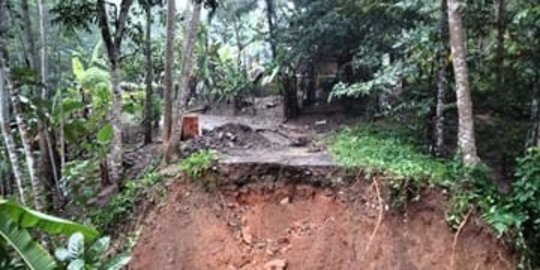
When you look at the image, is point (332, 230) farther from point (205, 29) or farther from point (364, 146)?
point (205, 29)

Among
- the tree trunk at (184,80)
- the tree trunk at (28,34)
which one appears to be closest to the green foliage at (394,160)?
the tree trunk at (184,80)

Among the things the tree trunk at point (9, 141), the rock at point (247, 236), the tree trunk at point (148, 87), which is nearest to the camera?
the tree trunk at point (9, 141)

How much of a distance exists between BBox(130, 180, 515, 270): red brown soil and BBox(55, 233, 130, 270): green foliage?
2163mm

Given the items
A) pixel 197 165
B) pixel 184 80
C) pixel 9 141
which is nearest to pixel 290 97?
pixel 184 80

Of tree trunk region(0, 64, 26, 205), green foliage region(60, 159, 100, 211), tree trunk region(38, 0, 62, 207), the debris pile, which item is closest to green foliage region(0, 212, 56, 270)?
tree trunk region(0, 64, 26, 205)

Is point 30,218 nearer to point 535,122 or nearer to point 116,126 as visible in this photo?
point 116,126

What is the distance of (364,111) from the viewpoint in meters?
10.4

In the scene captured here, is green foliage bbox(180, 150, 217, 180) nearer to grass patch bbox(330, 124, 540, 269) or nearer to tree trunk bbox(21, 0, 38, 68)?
grass patch bbox(330, 124, 540, 269)

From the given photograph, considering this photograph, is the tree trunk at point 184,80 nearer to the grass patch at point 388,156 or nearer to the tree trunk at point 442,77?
the grass patch at point 388,156

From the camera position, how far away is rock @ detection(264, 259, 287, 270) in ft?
21.6

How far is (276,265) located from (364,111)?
4.66 meters

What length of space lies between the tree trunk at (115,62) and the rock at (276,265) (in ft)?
8.05

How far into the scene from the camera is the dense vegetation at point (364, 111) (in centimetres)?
577

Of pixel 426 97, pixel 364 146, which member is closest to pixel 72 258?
pixel 364 146
